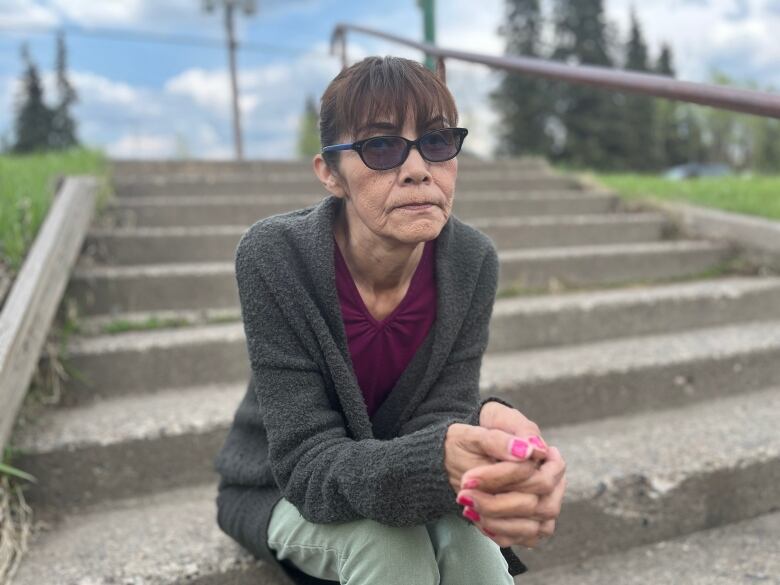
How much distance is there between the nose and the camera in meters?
1.31

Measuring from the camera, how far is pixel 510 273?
3357mm

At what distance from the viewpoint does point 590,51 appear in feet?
79.0

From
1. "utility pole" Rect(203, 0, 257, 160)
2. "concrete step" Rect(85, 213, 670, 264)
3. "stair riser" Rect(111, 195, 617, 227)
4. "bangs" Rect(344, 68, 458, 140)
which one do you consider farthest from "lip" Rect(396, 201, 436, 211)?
"utility pole" Rect(203, 0, 257, 160)

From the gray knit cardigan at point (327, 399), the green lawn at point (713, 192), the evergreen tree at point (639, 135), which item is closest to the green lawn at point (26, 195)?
the gray knit cardigan at point (327, 399)

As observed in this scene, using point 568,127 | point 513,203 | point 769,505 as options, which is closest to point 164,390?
point 769,505

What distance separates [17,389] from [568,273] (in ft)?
8.10

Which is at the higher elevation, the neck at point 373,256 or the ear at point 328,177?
the ear at point 328,177

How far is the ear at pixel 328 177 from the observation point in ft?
4.60

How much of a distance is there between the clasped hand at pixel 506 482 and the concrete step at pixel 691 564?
2.87ft

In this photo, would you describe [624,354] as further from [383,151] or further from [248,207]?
[248,207]

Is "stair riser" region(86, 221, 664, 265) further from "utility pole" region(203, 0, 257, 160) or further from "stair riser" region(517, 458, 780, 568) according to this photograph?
"utility pole" region(203, 0, 257, 160)

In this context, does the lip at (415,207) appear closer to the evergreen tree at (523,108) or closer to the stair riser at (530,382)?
the stair riser at (530,382)

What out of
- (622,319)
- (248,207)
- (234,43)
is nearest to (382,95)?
(622,319)

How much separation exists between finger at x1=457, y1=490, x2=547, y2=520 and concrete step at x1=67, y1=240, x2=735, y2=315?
81.8 inches
